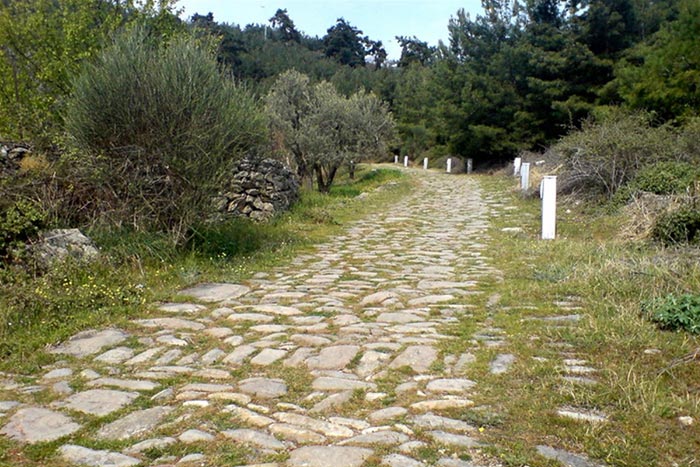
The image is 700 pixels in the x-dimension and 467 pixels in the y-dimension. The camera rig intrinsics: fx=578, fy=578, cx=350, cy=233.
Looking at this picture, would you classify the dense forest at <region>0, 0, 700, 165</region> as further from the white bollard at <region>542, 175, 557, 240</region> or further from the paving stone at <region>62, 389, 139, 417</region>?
the paving stone at <region>62, 389, 139, 417</region>

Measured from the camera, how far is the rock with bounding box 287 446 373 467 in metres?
2.86

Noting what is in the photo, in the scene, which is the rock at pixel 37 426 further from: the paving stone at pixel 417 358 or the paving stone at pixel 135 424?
the paving stone at pixel 417 358

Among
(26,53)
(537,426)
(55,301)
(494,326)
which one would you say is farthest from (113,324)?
(26,53)

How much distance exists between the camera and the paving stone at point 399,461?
2.83m

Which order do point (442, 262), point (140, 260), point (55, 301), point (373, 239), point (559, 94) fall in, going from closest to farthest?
point (55, 301)
point (140, 260)
point (442, 262)
point (373, 239)
point (559, 94)

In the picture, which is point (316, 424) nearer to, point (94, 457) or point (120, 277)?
point (94, 457)

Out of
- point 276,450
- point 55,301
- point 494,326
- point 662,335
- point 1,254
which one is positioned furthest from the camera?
point 1,254

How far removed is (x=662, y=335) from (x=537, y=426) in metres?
1.86

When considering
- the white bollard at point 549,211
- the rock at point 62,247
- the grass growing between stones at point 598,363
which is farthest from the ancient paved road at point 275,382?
the white bollard at point 549,211

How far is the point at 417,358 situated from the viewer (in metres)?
4.30

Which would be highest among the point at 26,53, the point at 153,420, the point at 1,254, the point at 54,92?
the point at 26,53

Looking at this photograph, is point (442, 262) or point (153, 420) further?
point (442, 262)

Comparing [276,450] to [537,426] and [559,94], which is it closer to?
[537,426]

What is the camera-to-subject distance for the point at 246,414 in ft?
11.2
